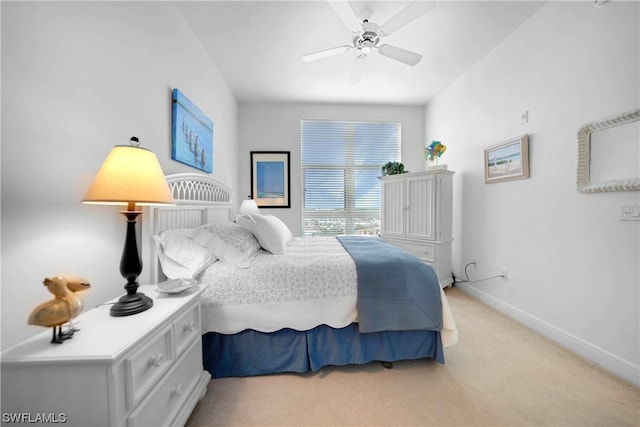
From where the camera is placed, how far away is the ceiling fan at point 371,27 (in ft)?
5.47

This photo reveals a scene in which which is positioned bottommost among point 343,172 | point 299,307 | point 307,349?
point 307,349

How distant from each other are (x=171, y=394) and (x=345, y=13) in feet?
8.14

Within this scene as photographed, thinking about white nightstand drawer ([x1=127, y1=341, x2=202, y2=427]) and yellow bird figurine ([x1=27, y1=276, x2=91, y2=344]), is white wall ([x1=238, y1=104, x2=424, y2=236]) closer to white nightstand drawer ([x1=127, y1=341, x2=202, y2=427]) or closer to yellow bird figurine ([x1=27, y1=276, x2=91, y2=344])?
white nightstand drawer ([x1=127, y1=341, x2=202, y2=427])

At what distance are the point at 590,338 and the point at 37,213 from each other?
10.5ft

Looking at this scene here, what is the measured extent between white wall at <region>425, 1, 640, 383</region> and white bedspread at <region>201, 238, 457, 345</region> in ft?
3.56

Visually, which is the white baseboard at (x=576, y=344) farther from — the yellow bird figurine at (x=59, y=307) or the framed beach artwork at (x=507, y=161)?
the yellow bird figurine at (x=59, y=307)

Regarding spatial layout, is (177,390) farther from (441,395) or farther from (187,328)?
(441,395)

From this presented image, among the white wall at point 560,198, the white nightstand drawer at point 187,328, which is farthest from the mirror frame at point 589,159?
the white nightstand drawer at point 187,328

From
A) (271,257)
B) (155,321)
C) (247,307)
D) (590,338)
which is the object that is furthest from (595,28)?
(155,321)

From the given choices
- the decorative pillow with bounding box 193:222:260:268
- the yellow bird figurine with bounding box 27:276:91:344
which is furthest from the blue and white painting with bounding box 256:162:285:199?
the yellow bird figurine with bounding box 27:276:91:344

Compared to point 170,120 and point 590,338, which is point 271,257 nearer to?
point 170,120

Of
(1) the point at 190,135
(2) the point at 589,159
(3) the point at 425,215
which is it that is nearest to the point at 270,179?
(1) the point at 190,135

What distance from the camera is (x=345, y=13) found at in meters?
1.79

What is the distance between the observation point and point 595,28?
5.70 ft
